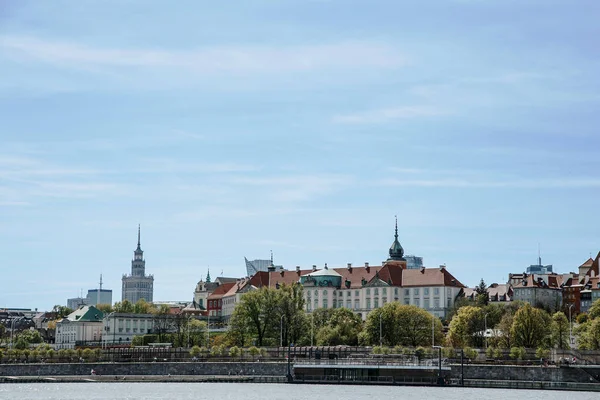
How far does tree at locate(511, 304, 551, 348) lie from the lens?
144500mm

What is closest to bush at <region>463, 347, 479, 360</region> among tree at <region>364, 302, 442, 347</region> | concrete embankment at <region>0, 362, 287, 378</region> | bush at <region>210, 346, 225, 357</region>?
concrete embankment at <region>0, 362, 287, 378</region>

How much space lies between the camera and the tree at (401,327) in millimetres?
156000

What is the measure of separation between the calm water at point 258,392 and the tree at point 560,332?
34848 millimetres

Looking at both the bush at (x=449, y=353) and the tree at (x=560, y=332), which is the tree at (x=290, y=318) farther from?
the bush at (x=449, y=353)

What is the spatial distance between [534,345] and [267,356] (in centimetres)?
3253

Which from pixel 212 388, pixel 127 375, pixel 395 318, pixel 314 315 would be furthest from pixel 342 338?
pixel 212 388

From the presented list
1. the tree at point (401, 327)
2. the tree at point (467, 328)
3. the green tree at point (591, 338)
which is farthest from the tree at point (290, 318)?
the green tree at point (591, 338)

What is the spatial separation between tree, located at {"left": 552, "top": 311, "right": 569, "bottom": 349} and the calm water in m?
34.8

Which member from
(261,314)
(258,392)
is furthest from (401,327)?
(258,392)

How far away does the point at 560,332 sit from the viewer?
468 ft

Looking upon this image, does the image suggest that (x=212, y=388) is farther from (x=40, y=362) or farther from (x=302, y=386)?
(x=40, y=362)

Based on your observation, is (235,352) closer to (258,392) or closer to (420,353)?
(420,353)

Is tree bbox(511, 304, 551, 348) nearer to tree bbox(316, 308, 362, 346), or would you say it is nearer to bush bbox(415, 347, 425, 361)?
bush bbox(415, 347, 425, 361)

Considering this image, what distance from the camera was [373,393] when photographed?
105 meters
